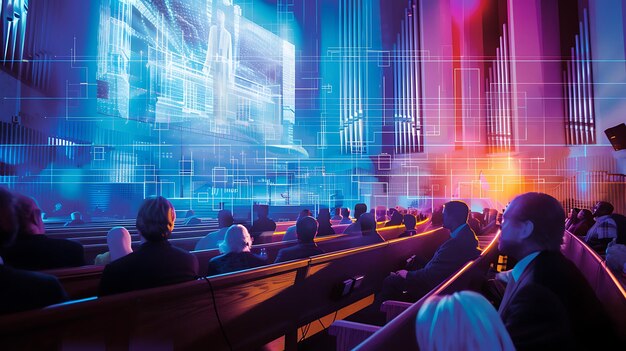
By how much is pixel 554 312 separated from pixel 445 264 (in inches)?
73.1

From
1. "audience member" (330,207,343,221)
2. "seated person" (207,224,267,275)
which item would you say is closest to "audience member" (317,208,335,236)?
"seated person" (207,224,267,275)

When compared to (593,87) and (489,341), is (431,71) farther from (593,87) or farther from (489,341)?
(489,341)

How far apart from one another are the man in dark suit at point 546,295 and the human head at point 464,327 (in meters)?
0.36

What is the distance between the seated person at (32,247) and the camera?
2.23 meters

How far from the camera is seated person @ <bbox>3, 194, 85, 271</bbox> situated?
7.31 feet

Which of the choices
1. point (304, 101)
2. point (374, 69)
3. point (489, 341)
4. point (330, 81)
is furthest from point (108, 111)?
point (489, 341)

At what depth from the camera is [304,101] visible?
1199cm

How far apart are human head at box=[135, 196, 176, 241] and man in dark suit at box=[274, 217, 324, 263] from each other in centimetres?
121

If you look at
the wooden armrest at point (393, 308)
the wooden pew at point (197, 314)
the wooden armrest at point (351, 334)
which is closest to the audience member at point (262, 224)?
the wooden pew at point (197, 314)

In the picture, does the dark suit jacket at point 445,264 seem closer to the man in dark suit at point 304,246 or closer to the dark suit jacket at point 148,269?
the man in dark suit at point 304,246

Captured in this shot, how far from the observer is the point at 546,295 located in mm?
1171

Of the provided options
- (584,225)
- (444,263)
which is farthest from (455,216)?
(584,225)

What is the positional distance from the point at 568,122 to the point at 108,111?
10.8 meters

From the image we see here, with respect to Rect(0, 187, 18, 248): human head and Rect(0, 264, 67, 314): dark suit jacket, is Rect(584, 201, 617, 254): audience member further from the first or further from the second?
Rect(0, 187, 18, 248): human head
